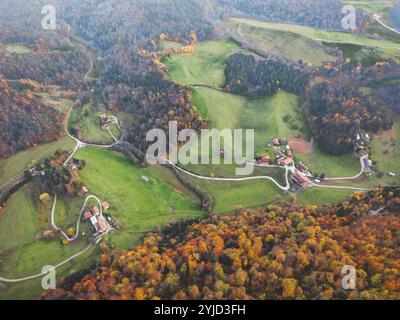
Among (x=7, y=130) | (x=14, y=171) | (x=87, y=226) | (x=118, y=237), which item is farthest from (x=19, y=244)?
(x=7, y=130)

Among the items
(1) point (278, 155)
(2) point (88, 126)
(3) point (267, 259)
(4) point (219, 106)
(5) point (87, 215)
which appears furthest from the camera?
(4) point (219, 106)

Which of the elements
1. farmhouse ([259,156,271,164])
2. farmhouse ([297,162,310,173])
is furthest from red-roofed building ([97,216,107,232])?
farmhouse ([297,162,310,173])

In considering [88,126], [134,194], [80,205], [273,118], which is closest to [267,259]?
[134,194]

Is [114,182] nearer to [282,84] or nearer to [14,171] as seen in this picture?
[14,171]

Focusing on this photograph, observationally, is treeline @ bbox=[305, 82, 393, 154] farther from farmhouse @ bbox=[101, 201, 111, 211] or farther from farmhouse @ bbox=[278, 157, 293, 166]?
farmhouse @ bbox=[101, 201, 111, 211]

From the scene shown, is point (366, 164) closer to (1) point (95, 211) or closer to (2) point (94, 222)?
(1) point (95, 211)
